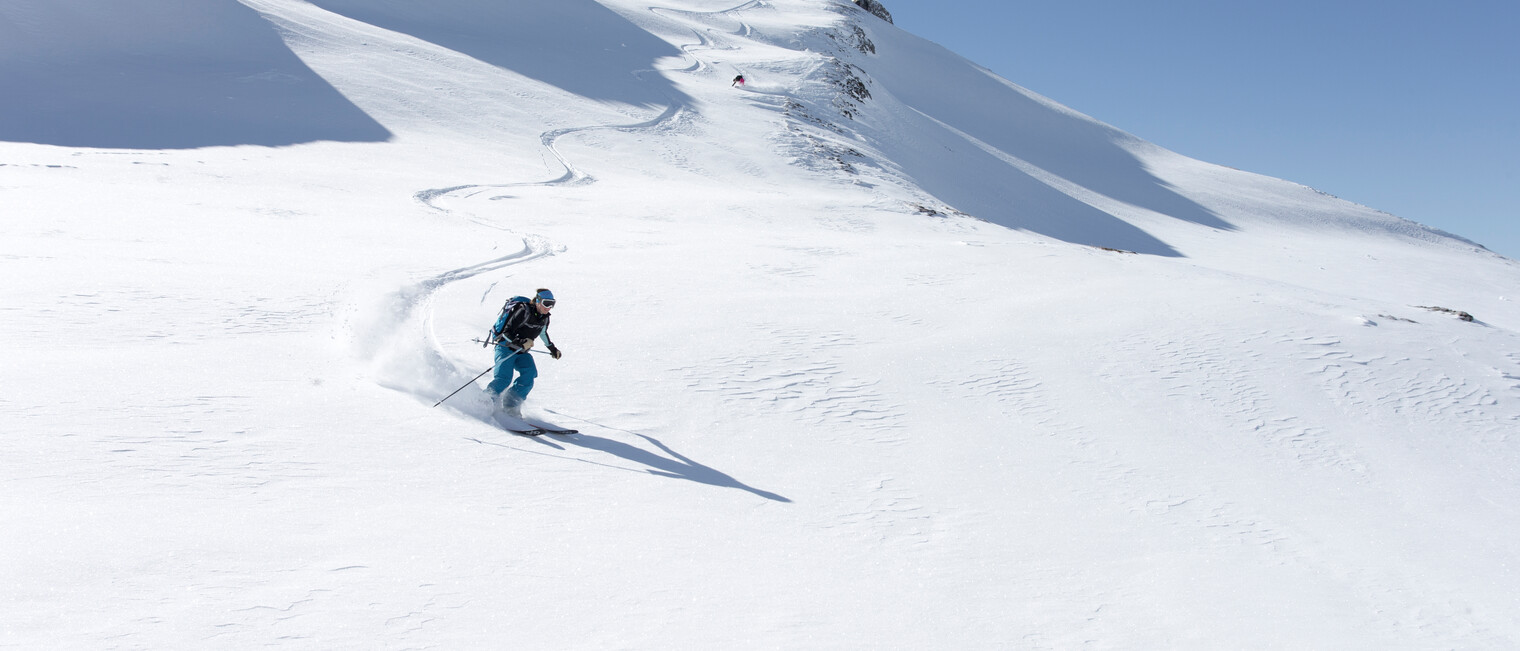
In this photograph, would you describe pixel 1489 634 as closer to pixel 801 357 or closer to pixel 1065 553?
pixel 1065 553

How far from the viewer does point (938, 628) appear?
432 cm

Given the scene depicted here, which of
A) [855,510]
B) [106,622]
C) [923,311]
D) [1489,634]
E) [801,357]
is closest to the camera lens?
[106,622]

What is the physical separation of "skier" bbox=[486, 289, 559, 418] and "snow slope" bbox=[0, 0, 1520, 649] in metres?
0.25

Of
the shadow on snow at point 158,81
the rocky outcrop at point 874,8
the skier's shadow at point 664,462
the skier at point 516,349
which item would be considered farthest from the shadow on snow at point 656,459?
the rocky outcrop at point 874,8

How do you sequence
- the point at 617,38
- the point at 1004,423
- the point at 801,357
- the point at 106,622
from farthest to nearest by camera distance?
the point at 617,38 → the point at 801,357 → the point at 1004,423 → the point at 106,622

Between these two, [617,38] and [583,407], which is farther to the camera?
[617,38]

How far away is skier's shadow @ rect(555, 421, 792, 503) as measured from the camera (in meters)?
6.10

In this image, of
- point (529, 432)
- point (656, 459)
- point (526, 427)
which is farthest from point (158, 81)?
point (656, 459)

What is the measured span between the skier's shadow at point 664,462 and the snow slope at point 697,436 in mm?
47

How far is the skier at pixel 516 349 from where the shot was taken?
7.09 meters

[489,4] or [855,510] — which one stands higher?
[489,4]

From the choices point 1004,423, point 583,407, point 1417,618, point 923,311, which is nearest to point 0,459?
point 583,407

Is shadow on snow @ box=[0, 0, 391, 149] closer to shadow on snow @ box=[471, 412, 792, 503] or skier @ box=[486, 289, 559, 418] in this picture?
skier @ box=[486, 289, 559, 418]

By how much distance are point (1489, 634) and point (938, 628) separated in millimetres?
2934
